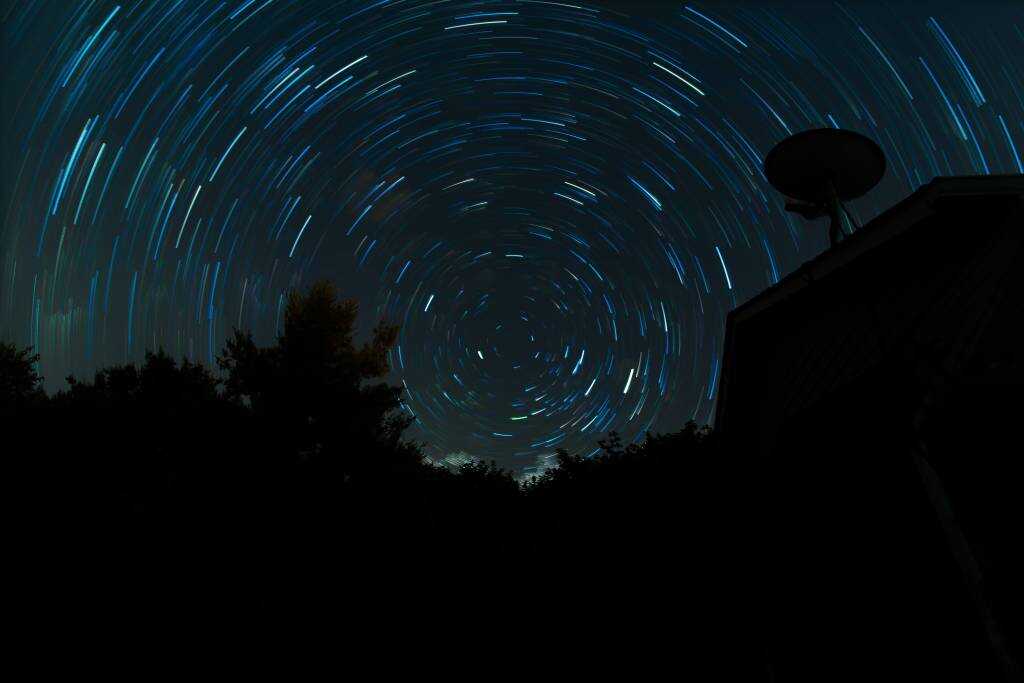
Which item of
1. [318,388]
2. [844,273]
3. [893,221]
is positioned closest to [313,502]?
[318,388]

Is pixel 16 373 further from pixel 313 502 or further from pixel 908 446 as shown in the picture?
pixel 908 446

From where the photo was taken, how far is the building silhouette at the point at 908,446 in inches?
148

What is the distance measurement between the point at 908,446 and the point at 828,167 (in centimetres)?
457

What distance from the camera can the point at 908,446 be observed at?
3816mm

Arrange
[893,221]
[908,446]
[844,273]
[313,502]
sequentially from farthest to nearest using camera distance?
1. [313,502]
2. [844,273]
3. [893,221]
4. [908,446]

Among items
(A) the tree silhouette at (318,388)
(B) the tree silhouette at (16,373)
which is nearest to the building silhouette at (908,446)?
A: (A) the tree silhouette at (318,388)

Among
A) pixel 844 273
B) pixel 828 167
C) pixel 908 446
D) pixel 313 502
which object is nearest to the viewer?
pixel 908 446

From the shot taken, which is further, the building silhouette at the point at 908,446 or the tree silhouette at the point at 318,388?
the tree silhouette at the point at 318,388

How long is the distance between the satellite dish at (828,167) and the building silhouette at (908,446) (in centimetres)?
222

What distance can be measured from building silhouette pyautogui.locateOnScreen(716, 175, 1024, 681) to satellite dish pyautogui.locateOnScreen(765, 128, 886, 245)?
2.22 meters

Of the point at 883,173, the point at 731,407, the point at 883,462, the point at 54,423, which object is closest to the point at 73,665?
the point at 54,423

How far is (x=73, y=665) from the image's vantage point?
23.6 ft

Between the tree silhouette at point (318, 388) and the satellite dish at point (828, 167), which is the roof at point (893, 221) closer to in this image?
the satellite dish at point (828, 167)

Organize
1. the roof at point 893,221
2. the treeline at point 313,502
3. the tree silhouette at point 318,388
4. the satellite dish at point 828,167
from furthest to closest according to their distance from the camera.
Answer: the tree silhouette at point 318,388 < the treeline at point 313,502 < the satellite dish at point 828,167 < the roof at point 893,221
